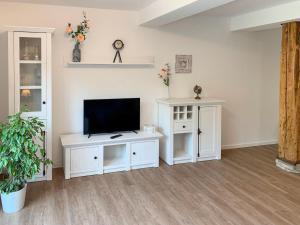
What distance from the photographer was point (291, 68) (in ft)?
14.7

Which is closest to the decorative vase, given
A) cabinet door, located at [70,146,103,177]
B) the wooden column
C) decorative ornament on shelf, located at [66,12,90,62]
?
decorative ornament on shelf, located at [66,12,90,62]

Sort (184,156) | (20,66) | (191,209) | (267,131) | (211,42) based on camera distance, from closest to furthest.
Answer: (191,209), (20,66), (184,156), (211,42), (267,131)

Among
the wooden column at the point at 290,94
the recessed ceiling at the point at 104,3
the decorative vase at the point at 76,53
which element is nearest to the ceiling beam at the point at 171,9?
the recessed ceiling at the point at 104,3

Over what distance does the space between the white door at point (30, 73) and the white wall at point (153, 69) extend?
337 millimetres

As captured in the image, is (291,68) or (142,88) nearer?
(291,68)

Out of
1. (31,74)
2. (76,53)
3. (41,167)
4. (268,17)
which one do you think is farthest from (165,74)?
(41,167)

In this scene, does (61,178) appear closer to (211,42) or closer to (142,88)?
(142,88)

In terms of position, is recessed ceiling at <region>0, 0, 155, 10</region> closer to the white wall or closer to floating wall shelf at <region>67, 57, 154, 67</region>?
the white wall

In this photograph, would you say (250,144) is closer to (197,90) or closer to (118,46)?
(197,90)

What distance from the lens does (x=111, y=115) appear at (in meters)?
4.67

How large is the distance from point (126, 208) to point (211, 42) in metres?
3.36

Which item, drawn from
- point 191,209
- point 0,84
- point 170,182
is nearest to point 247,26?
point 170,182

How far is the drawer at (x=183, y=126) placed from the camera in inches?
191

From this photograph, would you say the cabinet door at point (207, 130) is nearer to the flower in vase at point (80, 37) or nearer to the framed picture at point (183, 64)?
the framed picture at point (183, 64)
